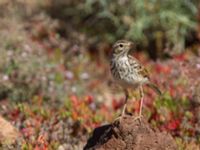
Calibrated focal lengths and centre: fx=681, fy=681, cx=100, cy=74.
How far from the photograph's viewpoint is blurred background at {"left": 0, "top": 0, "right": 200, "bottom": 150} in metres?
9.88

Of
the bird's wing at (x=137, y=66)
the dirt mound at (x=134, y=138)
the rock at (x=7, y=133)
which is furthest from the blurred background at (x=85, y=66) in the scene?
the bird's wing at (x=137, y=66)

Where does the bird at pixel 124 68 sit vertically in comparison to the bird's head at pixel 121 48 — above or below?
below

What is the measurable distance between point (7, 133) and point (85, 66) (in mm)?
4868

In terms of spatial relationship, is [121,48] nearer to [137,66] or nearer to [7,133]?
[137,66]

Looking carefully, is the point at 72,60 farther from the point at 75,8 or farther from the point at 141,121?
the point at 141,121

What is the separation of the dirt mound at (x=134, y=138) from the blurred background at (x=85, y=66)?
1132mm

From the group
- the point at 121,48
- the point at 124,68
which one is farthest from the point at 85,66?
the point at 124,68

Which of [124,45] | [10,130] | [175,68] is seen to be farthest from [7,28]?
[124,45]

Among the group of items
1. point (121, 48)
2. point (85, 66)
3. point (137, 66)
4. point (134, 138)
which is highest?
point (121, 48)

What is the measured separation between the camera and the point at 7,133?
892 centimetres

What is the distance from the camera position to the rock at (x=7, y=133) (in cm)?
877

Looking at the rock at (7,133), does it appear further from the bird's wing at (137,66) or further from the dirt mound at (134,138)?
the bird's wing at (137,66)

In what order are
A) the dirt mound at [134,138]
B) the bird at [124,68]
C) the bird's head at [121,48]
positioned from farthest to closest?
the bird's head at [121,48], the bird at [124,68], the dirt mound at [134,138]

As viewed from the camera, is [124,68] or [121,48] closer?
[124,68]
